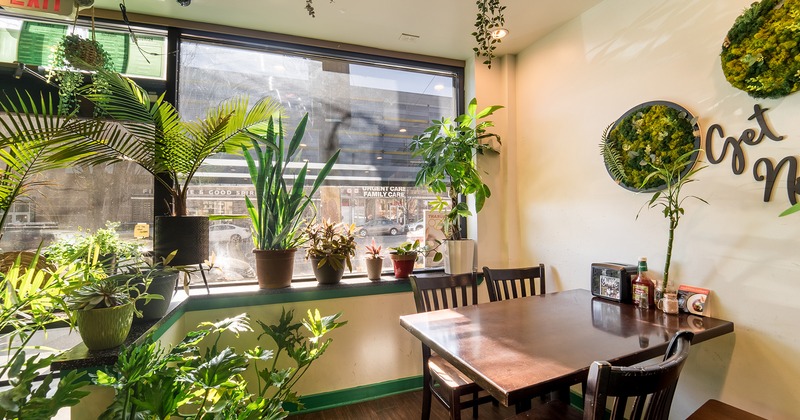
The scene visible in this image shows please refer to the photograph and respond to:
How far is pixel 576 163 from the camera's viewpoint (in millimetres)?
2363

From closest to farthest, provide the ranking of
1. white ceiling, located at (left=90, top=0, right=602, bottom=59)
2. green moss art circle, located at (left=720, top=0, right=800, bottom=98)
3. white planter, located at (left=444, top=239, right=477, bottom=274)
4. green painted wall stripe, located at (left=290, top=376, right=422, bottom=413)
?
1. green moss art circle, located at (left=720, top=0, right=800, bottom=98)
2. white ceiling, located at (left=90, top=0, right=602, bottom=59)
3. green painted wall stripe, located at (left=290, top=376, right=422, bottom=413)
4. white planter, located at (left=444, top=239, right=477, bottom=274)

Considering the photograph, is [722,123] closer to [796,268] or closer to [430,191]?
[796,268]

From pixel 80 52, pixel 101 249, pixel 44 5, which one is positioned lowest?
pixel 101 249

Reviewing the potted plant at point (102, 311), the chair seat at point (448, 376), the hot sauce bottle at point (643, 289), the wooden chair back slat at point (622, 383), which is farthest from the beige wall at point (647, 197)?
the potted plant at point (102, 311)

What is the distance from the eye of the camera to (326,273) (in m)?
2.38

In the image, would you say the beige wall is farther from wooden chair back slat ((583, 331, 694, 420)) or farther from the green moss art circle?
wooden chair back slat ((583, 331, 694, 420))

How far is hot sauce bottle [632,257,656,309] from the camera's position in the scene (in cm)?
179

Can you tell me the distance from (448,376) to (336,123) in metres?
1.95

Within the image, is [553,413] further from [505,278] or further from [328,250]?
[328,250]

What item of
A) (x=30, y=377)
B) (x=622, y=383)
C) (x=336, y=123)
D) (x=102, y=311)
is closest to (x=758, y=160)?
(x=622, y=383)

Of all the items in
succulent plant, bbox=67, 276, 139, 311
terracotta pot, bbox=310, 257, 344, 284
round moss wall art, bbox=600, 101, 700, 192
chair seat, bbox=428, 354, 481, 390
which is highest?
round moss wall art, bbox=600, 101, 700, 192

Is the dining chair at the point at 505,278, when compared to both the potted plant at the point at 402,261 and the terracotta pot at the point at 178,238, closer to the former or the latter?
the potted plant at the point at 402,261

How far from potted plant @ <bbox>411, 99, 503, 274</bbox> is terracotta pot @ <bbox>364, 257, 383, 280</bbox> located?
1.81ft

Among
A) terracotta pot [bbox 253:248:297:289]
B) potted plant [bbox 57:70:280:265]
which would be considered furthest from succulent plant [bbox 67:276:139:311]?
terracotta pot [bbox 253:248:297:289]
